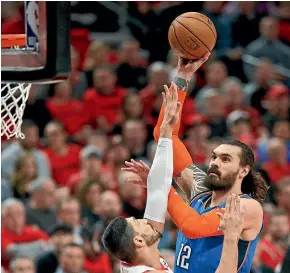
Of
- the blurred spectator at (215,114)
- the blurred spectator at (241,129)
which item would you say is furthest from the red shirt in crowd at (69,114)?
the blurred spectator at (241,129)

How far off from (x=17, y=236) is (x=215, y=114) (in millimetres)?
3598

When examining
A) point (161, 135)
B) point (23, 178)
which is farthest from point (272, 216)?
point (161, 135)

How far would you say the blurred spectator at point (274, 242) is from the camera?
8.88 metres

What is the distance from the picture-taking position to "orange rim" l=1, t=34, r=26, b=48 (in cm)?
574

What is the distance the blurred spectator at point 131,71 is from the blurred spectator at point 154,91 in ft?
0.71

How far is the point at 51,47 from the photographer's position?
5.27 metres

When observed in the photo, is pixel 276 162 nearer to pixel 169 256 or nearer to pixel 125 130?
pixel 125 130

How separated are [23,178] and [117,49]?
411 centimetres

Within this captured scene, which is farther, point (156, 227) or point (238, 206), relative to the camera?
point (156, 227)

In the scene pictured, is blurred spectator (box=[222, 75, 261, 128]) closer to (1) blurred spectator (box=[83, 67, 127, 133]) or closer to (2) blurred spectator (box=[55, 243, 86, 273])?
(1) blurred spectator (box=[83, 67, 127, 133])

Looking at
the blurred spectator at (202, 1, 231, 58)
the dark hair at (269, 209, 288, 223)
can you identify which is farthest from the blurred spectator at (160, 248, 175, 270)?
the blurred spectator at (202, 1, 231, 58)

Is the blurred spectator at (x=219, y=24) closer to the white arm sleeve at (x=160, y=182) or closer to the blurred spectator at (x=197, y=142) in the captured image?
the blurred spectator at (x=197, y=142)

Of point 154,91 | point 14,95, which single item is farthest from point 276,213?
point 14,95

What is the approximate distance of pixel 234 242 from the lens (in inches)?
192
